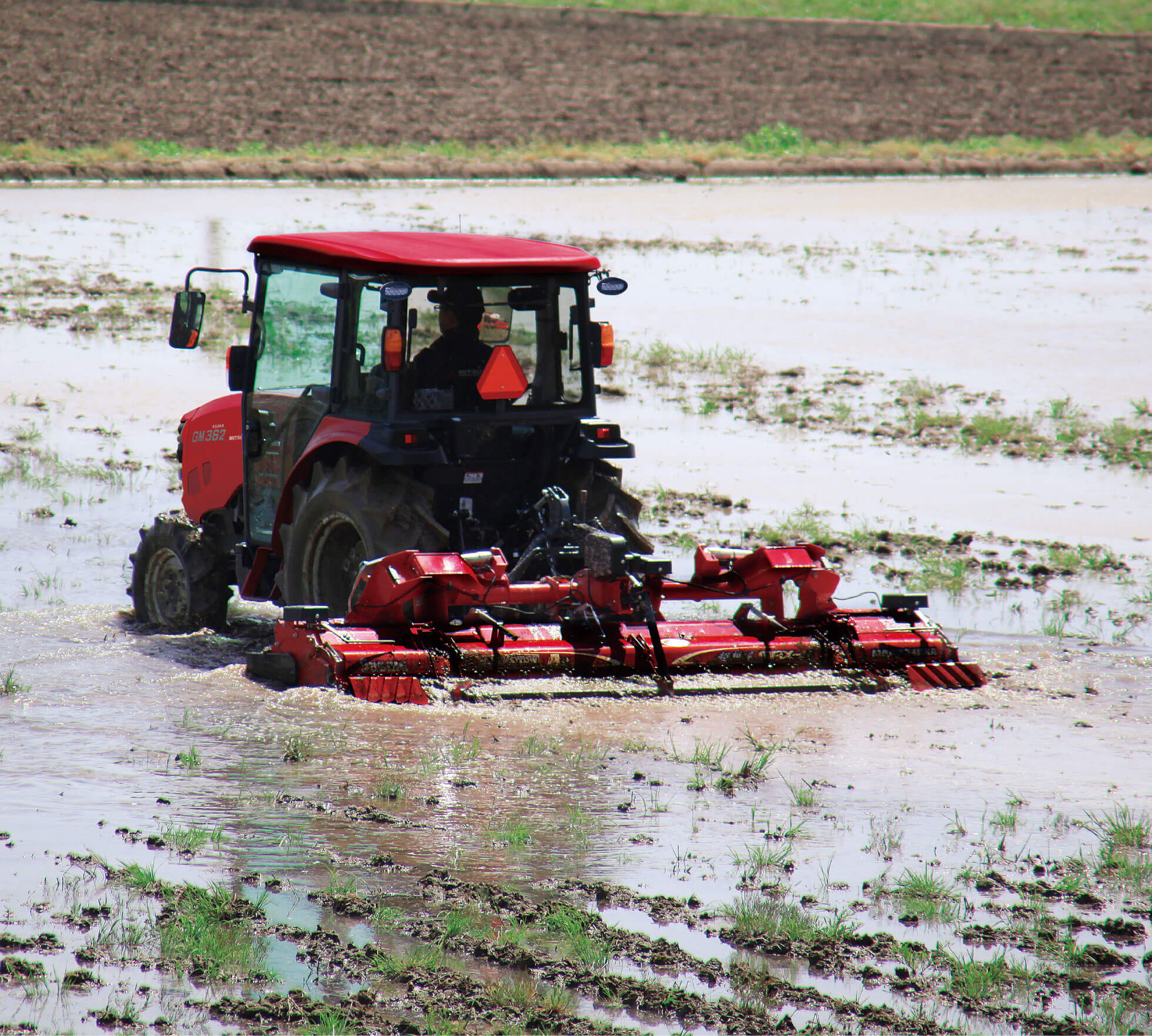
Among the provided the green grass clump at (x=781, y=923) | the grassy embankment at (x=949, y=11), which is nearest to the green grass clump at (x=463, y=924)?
the green grass clump at (x=781, y=923)

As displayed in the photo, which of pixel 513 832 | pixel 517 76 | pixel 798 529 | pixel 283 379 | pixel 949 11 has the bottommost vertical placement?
pixel 513 832

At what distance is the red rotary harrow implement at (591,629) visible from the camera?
8562mm

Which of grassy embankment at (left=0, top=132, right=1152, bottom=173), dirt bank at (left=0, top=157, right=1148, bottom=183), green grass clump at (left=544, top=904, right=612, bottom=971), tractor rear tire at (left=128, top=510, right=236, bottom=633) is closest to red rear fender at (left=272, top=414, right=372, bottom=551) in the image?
tractor rear tire at (left=128, top=510, right=236, bottom=633)

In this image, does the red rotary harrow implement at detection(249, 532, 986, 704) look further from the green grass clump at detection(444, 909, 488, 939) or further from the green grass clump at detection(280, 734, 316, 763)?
the green grass clump at detection(444, 909, 488, 939)

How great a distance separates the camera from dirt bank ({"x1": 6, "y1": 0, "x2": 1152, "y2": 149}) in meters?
43.7

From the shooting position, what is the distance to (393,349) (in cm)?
888

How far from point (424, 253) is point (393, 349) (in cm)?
60

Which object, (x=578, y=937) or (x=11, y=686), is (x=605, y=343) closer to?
(x=11, y=686)

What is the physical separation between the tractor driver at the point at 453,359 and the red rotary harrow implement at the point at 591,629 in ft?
3.25

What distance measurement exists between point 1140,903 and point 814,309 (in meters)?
17.2

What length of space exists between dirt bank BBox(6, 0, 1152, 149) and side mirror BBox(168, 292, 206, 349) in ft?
105

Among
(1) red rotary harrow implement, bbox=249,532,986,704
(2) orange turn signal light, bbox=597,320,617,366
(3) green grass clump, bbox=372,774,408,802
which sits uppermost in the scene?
(2) orange turn signal light, bbox=597,320,617,366

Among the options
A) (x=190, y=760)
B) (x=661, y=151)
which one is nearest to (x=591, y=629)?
(x=190, y=760)

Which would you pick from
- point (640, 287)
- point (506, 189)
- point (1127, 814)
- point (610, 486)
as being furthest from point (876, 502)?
point (506, 189)
